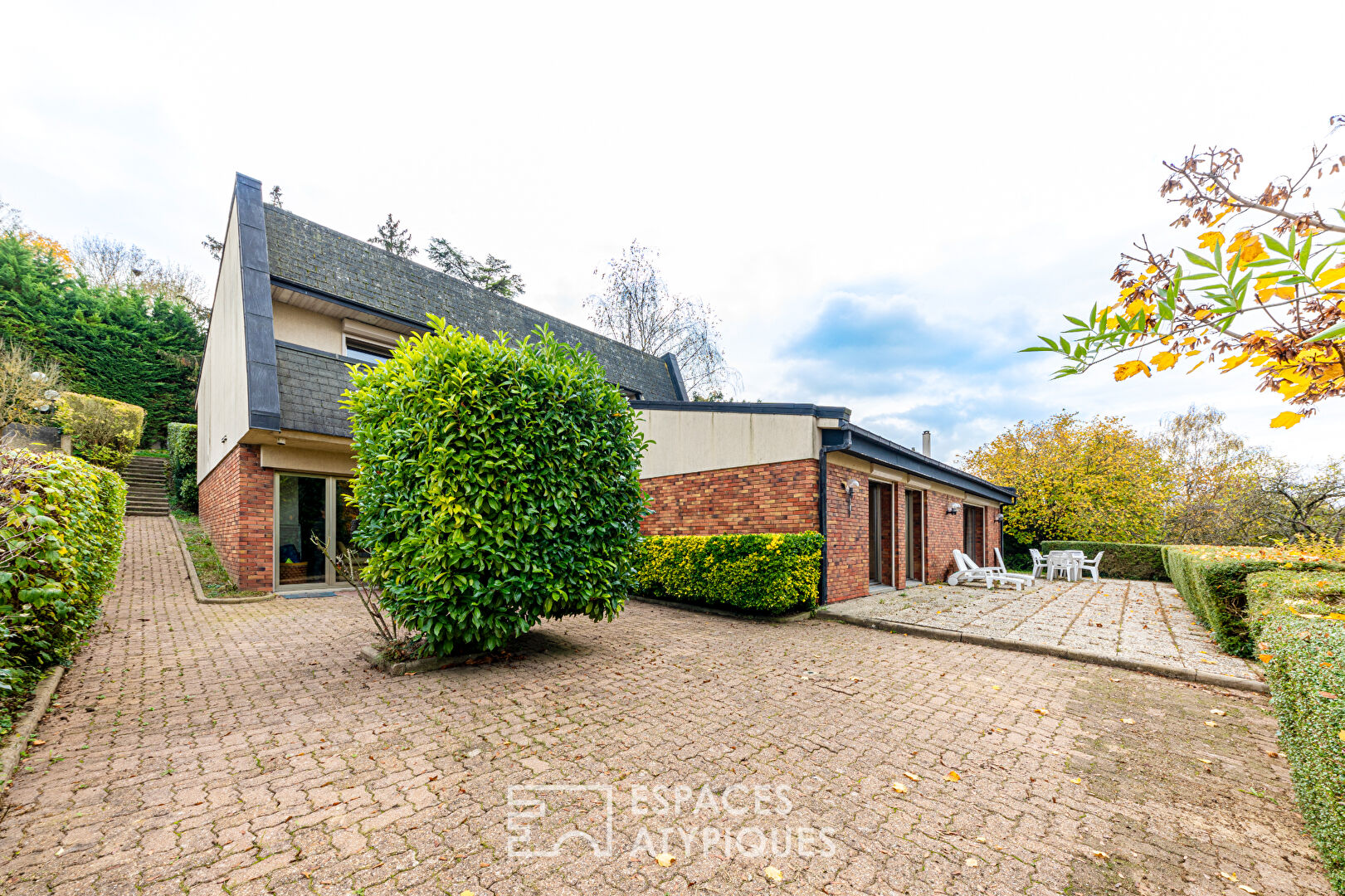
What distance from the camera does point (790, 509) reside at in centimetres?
872

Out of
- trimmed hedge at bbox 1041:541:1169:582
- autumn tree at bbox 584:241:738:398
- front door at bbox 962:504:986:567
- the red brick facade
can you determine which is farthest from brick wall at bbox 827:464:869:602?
autumn tree at bbox 584:241:738:398

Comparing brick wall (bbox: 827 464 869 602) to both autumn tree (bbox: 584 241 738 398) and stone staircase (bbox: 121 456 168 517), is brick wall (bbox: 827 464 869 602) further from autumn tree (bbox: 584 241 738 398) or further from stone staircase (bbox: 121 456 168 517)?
stone staircase (bbox: 121 456 168 517)

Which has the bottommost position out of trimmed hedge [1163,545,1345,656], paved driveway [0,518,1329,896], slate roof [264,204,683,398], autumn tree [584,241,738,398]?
paved driveway [0,518,1329,896]

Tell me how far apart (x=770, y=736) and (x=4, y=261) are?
31.3 m

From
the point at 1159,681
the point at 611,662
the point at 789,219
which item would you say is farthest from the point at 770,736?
the point at 789,219

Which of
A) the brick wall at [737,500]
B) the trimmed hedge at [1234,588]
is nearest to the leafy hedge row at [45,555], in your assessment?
the brick wall at [737,500]

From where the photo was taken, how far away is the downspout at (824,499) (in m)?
8.53

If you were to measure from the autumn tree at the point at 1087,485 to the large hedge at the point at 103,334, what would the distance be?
32.9m

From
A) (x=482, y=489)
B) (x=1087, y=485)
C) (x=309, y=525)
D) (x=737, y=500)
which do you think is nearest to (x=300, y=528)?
(x=309, y=525)

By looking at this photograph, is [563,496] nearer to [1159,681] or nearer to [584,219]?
[1159,681]

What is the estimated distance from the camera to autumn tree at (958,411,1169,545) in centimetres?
1841

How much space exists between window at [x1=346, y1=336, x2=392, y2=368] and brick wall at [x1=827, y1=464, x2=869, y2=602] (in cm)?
930

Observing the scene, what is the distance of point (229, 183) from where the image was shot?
10.6 meters

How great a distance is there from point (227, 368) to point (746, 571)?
11.5 metres
